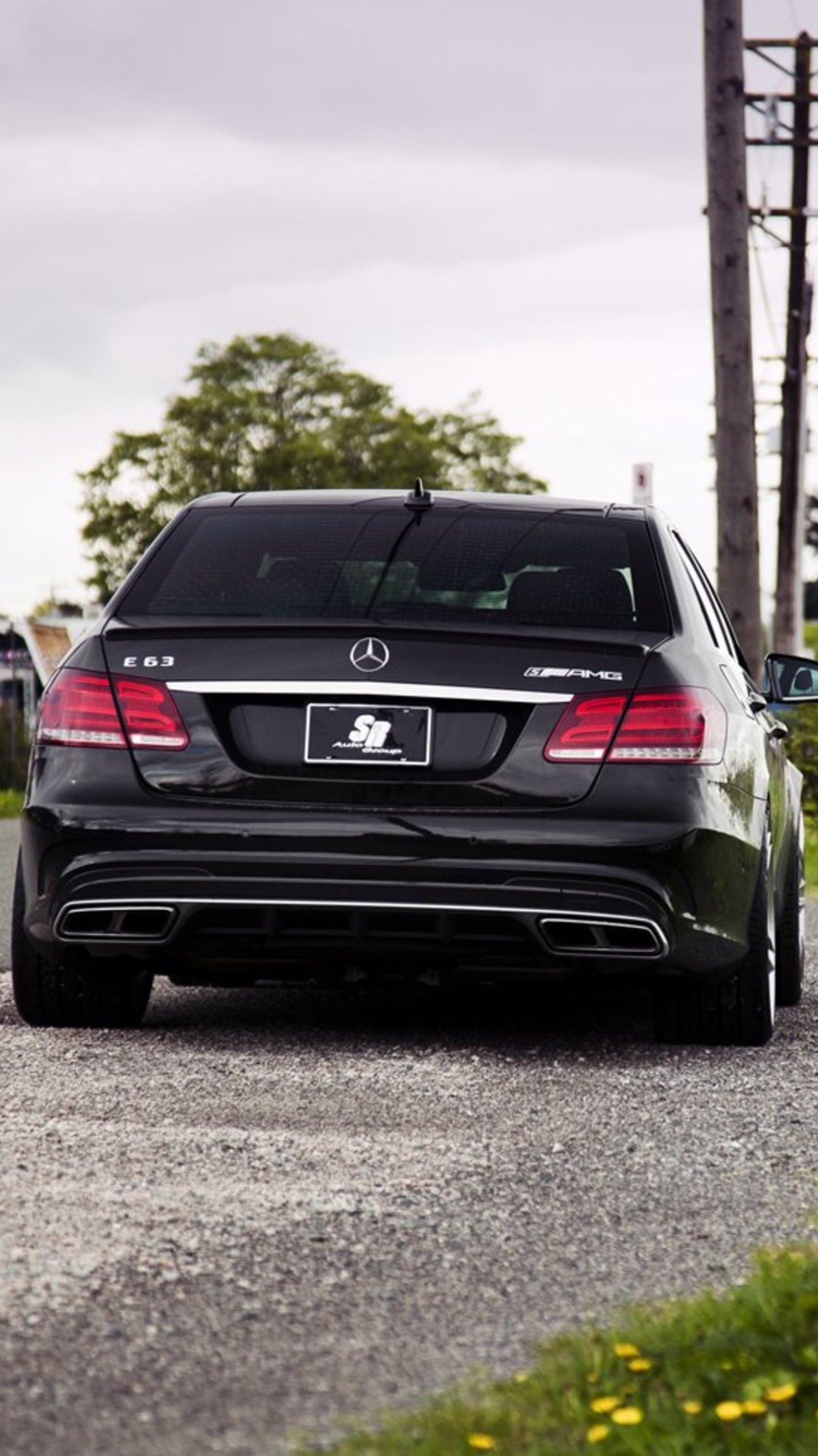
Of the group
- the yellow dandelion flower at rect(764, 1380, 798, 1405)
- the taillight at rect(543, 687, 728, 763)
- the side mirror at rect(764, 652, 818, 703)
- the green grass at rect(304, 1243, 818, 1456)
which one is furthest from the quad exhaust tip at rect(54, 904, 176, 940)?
the yellow dandelion flower at rect(764, 1380, 798, 1405)

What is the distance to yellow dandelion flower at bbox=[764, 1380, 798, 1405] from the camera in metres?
3.29

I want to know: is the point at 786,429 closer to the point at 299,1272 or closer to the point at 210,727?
the point at 210,727

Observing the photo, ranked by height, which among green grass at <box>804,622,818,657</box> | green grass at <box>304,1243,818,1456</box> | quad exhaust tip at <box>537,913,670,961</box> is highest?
green grass at <box>304,1243,818,1456</box>

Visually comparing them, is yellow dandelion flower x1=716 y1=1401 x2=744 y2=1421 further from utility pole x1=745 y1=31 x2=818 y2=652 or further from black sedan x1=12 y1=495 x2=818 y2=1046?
utility pole x1=745 y1=31 x2=818 y2=652

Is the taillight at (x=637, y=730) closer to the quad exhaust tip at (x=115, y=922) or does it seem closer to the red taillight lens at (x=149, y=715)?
the red taillight lens at (x=149, y=715)

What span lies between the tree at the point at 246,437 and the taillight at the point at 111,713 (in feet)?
241

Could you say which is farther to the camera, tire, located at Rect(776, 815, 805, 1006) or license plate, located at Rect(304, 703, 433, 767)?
tire, located at Rect(776, 815, 805, 1006)

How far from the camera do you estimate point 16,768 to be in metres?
27.6

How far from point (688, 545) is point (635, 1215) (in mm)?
3396

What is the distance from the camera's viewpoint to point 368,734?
6199mm

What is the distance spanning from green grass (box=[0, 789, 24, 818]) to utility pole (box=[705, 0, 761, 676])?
317 inches

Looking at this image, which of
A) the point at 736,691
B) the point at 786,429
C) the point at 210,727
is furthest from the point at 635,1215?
the point at 786,429

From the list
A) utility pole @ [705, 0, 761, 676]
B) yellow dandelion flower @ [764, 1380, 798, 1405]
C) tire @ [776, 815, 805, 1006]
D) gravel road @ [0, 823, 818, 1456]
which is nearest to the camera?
yellow dandelion flower @ [764, 1380, 798, 1405]

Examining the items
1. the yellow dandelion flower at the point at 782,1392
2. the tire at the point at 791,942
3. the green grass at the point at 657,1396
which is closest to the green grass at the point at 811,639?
the tire at the point at 791,942
